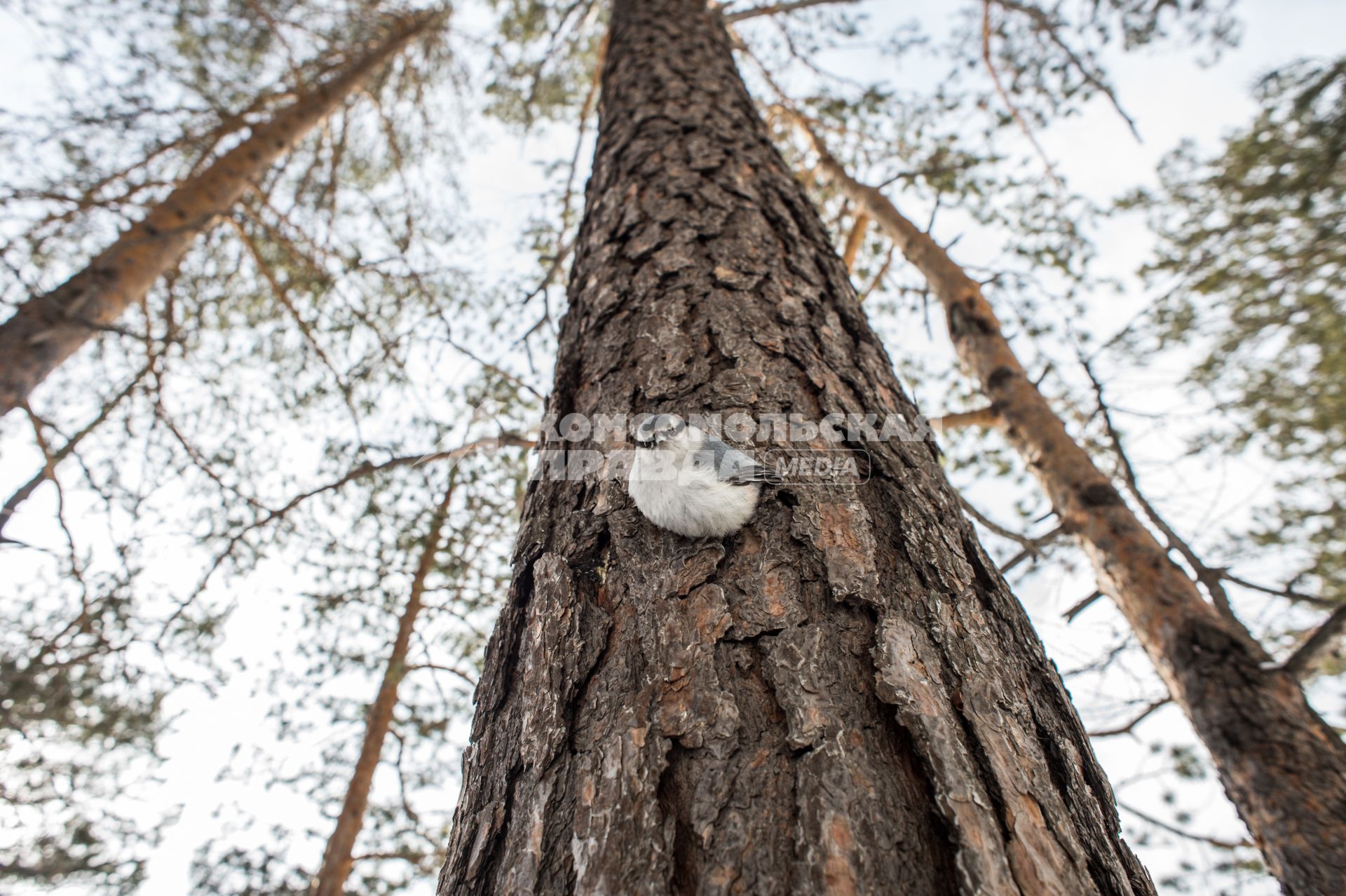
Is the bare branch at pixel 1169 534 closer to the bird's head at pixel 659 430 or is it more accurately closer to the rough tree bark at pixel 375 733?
the bird's head at pixel 659 430

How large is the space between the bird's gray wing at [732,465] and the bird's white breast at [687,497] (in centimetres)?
1

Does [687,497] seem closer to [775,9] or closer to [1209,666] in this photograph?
[1209,666]

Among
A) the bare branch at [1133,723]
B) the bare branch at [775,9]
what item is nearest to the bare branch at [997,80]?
the bare branch at [775,9]

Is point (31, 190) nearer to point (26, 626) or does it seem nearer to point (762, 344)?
point (26, 626)

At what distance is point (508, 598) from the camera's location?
1021 mm

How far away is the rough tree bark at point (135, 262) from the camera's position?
2822mm

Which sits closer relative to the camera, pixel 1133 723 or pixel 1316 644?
pixel 1316 644

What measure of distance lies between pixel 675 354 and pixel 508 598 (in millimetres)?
577

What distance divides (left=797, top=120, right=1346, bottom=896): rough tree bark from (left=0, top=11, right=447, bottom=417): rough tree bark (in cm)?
416

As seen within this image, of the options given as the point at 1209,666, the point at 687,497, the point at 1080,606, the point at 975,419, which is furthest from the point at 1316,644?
the point at 687,497

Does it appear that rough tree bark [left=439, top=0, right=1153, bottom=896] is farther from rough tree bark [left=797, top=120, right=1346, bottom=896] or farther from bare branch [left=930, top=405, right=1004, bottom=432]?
bare branch [left=930, top=405, right=1004, bottom=432]

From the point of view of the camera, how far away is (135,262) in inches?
131

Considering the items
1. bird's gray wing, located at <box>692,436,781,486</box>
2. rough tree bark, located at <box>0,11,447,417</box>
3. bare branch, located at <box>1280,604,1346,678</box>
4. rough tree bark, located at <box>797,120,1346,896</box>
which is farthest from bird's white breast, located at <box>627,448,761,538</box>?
rough tree bark, located at <box>0,11,447,417</box>

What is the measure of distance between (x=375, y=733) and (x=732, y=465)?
3.54 meters
